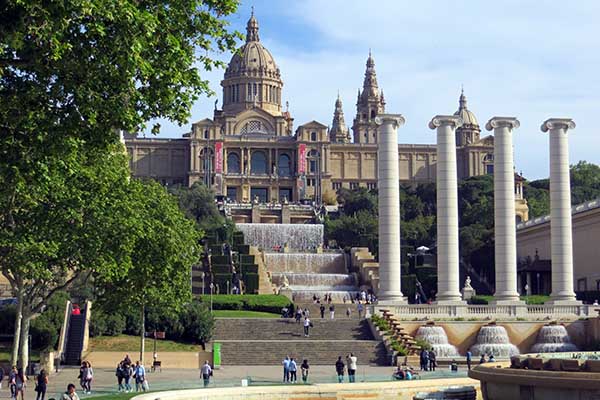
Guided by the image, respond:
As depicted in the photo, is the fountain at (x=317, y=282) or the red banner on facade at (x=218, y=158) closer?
the fountain at (x=317, y=282)

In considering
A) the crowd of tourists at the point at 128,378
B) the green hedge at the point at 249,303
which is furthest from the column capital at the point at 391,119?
the crowd of tourists at the point at 128,378

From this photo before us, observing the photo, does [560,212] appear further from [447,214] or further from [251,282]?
[251,282]

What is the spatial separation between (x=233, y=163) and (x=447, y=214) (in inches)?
4964

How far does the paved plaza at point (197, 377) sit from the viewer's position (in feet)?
131

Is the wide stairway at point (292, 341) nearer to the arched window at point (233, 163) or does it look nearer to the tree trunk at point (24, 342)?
the tree trunk at point (24, 342)

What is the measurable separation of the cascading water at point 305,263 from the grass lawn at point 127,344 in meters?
50.5

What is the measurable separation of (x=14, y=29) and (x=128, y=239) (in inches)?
1029

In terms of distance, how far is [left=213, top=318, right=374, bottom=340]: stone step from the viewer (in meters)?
63.6

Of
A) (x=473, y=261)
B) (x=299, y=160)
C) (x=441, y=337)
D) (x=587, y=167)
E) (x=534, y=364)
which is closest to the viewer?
(x=534, y=364)

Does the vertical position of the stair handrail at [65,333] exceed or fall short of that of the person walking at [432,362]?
it exceeds it

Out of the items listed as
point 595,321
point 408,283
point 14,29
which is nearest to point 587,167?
point 408,283

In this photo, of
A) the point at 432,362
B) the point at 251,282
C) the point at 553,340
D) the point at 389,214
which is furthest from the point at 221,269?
the point at 432,362

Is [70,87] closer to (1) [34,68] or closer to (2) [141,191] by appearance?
(1) [34,68]

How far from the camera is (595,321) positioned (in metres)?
65.8
